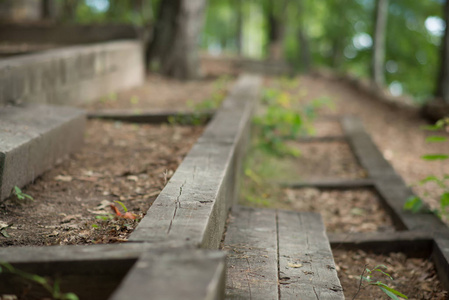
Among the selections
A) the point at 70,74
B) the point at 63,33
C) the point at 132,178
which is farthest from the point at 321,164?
the point at 63,33

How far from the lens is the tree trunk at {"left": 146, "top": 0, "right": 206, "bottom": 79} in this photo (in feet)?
38.6

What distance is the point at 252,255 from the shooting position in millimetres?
3119

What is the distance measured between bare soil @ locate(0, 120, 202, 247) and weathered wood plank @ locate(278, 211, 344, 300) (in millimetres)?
957

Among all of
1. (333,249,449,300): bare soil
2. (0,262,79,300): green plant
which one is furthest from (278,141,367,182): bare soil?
(0,262,79,300): green plant

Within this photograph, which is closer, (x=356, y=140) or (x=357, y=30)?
(x=356, y=140)

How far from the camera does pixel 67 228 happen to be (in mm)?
3000

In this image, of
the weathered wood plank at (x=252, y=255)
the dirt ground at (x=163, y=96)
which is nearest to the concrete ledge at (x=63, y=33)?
the dirt ground at (x=163, y=96)

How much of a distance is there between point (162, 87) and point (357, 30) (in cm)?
1985

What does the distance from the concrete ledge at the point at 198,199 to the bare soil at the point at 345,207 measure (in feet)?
3.92

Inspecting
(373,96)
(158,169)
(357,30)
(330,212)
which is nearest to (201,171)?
(158,169)

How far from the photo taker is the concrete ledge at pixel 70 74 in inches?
211

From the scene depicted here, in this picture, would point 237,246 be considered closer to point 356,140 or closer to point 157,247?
point 157,247

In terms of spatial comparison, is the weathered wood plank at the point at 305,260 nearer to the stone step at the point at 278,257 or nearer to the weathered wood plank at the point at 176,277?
the stone step at the point at 278,257

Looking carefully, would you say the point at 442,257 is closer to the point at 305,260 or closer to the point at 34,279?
the point at 305,260
